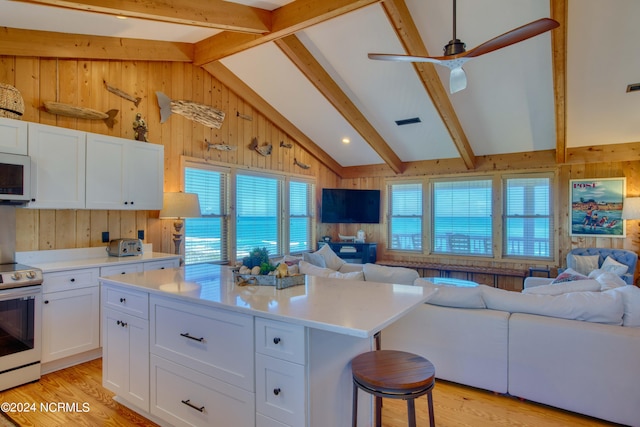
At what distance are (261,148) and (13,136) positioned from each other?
11.6 feet

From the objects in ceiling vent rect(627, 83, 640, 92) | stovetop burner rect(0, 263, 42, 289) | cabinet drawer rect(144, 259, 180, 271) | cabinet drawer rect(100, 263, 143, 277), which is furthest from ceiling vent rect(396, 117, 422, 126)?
stovetop burner rect(0, 263, 42, 289)

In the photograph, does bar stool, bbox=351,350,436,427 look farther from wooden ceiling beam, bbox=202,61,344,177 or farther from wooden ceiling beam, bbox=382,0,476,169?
wooden ceiling beam, bbox=202,61,344,177

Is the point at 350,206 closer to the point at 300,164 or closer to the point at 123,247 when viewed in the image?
the point at 300,164

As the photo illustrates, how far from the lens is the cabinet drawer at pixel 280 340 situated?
5.31 feet

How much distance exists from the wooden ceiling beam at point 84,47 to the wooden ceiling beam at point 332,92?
1.43 metres

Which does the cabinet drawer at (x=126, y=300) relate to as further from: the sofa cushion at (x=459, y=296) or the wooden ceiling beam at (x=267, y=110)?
the wooden ceiling beam at (x=267, y=110)

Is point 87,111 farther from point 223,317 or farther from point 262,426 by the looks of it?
point 262,426

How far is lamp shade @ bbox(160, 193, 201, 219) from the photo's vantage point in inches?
169

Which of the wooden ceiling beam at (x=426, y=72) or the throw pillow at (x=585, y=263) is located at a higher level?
the wooden ceiling beam at (x=426, y=72)

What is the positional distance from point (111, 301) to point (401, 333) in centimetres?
235

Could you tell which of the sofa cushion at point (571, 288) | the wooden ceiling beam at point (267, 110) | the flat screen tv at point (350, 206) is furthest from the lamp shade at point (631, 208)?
the wooden ceiling beam at point (267, 110)

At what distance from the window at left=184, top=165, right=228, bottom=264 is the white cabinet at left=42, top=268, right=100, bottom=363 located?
63.3 inches

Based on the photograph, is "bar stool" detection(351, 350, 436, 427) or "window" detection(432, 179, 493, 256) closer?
"bar stool" detection(351, 350, 436, 427)

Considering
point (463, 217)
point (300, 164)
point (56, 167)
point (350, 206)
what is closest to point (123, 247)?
point (56, 167)
